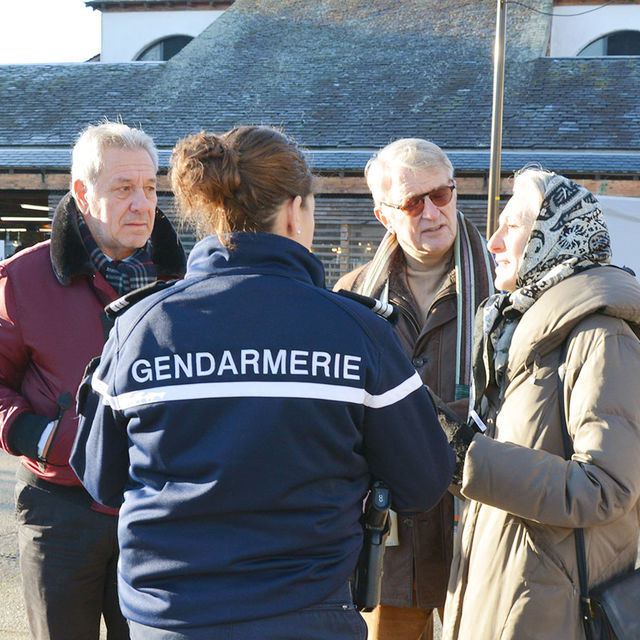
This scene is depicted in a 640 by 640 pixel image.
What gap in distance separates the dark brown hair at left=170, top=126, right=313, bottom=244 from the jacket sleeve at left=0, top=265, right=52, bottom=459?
108cm

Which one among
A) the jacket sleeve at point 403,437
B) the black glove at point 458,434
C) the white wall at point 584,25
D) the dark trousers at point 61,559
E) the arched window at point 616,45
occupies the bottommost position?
the dark trousers at point 61,559

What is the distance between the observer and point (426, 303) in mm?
2934

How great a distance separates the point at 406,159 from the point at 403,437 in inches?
58.3

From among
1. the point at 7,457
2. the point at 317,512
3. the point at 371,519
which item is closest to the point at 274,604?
the point at 317,512

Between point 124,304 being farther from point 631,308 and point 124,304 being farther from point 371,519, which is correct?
point 631,308

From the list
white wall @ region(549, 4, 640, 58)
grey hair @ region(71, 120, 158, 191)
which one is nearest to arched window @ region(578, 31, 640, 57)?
white wall @ region(549, 4, 640, 58)

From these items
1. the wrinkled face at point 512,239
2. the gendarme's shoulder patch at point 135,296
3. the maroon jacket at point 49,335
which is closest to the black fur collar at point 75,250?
the maroon jacket at point 49,335

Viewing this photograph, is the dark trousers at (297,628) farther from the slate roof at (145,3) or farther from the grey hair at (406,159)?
the slate roof at (145,3)

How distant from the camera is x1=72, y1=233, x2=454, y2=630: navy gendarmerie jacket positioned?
154 centimetres

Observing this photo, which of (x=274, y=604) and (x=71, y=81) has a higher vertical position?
(x=71, y=81)

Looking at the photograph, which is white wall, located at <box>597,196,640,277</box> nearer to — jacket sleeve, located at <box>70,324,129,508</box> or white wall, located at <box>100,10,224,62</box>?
jacket sleeve, located at <box>70,324,129,508</box>

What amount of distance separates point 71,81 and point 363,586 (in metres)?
21.4

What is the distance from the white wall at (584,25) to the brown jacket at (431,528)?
21.9 m

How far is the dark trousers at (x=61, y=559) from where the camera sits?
252 centimetres
